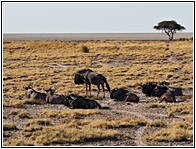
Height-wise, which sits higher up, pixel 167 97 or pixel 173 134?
pixel 167 97

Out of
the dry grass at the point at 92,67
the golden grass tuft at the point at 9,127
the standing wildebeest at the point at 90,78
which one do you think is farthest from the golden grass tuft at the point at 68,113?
the dry grass at the point at 92,67

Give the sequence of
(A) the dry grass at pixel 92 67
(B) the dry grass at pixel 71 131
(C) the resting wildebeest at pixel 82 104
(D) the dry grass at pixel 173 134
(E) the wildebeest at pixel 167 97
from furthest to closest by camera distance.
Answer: (A) the dry grass at pixel 92 67
(E) the wildebeest at pixel 167 97
(C) the resting wildebeest at pixel 82 104
(D) the dry grass at pixel 173 134
(B) the dry grass at pixel 71 131

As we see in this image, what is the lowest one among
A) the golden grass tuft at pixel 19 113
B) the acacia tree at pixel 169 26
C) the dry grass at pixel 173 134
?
the dry grass at pixel 173 134

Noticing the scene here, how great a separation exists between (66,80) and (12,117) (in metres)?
11.7

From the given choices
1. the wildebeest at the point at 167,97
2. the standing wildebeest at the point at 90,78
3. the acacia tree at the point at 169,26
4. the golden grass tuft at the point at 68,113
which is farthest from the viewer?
the acacia tree at the point at 169,26

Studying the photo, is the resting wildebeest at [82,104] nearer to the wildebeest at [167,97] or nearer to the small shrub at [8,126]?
the wildebeest at [167,97]

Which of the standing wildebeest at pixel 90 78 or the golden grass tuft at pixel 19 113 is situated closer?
the golden grass tuft at pixel 19 113

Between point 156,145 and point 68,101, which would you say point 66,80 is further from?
point 156,145

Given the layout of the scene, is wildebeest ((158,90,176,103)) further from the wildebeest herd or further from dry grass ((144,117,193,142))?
dry grass ((144,117,193,142))

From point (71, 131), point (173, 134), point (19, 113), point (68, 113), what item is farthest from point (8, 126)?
point (173, 134)

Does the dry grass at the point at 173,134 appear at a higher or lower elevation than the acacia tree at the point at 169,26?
lower

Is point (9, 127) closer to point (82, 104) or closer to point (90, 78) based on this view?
point (82, 104)

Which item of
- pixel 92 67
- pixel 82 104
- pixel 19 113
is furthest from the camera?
pixel 92 67

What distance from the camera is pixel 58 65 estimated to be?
121 ft
